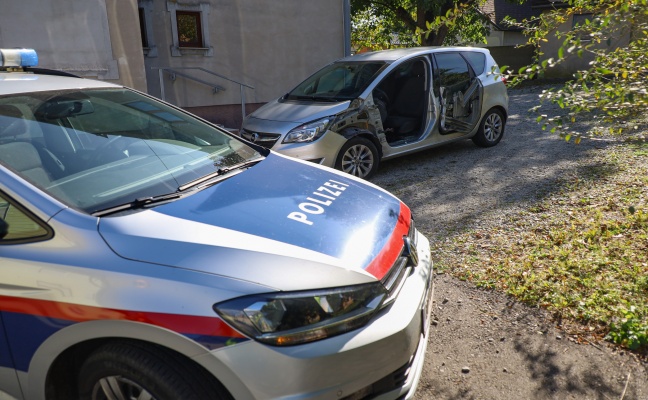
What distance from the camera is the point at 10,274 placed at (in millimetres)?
2121

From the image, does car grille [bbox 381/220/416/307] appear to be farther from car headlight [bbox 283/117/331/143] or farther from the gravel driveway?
car headlight [bbox 283/117/331/143]

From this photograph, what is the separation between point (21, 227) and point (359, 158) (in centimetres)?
487

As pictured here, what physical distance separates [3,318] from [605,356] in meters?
3.09

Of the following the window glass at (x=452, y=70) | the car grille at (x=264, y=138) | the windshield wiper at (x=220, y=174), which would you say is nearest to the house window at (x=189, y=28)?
the car grille at (x=264, y=138)

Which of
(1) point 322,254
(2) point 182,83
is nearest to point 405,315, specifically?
(1) point 322,254

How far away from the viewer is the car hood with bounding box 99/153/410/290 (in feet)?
6.81

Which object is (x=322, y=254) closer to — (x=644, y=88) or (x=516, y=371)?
(x=516, y=371)

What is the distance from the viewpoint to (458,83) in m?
7.64

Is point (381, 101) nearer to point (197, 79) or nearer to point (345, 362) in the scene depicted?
point (197, 79)

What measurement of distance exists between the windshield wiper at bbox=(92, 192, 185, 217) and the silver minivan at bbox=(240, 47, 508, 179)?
12.3 ft

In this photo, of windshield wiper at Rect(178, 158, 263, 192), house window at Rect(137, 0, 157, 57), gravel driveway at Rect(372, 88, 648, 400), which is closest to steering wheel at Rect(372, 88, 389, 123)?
gravel driveway at Rect(372, 88, 648, 400)

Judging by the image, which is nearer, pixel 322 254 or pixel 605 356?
pixel 322 254

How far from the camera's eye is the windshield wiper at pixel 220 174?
8.98 ft

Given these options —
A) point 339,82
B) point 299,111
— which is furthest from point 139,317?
point 339,82
